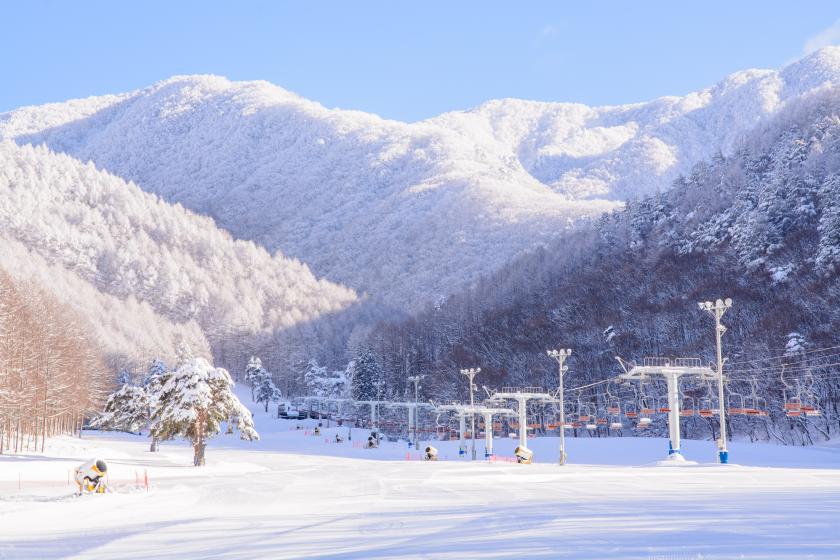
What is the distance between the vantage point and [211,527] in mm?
16141

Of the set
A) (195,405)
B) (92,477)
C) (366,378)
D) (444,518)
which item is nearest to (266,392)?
(366,378)

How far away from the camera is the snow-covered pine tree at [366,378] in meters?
121

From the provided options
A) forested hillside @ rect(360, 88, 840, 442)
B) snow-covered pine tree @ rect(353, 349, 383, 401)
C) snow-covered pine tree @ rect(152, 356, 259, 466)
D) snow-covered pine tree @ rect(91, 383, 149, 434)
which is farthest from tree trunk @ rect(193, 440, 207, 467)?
snow-covered pine tree @ rect(353, 349, 383, 401)

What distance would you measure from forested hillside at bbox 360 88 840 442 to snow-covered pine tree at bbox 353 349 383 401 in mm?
7544

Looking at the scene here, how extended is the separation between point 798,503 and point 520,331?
104213 millimetres

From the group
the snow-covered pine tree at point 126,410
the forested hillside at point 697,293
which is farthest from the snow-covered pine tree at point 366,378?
the snow-covered pine tree at point 126,410

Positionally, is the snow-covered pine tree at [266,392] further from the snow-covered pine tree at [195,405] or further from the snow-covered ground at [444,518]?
the snow-covered ground at [444,518]

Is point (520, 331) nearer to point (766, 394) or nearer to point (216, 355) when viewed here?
point (766, 394)

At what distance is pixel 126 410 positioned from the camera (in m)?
77.3

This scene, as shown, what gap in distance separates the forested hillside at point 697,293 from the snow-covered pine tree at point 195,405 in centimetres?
4113

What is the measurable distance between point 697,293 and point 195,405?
72936 millimetres

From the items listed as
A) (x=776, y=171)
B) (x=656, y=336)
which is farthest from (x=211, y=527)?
(x=776, y=171)

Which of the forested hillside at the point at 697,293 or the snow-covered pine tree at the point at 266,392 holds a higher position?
the forested hillside at the point at 697,293

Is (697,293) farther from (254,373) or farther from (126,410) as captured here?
(254,373)
